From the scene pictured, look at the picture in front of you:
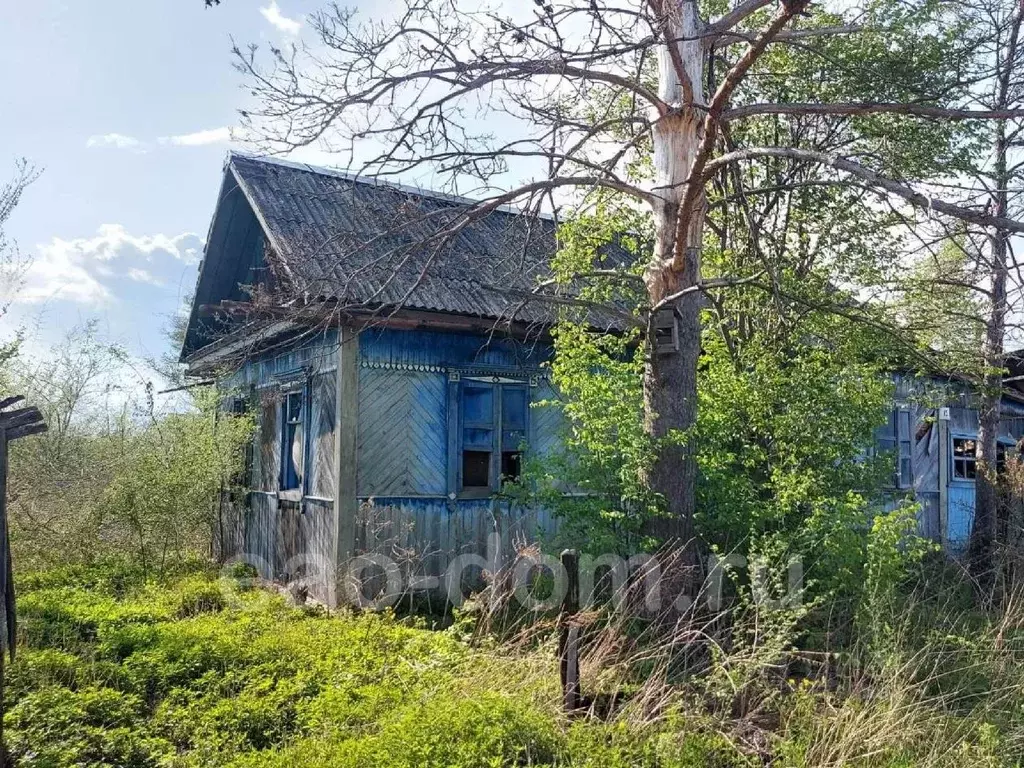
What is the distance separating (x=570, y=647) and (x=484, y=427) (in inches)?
180

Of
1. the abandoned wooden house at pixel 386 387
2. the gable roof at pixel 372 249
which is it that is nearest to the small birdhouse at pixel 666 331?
the gable roof at pixel 372 249

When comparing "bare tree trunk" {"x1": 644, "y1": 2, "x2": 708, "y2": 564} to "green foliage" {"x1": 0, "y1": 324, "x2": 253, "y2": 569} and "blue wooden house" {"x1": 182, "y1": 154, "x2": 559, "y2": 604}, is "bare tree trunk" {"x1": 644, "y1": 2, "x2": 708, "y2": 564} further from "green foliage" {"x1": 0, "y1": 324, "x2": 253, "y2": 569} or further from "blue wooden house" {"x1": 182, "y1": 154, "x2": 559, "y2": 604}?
"green foliage" {"x1": 0, "y1": 324, "x2": 253, "y2": 569}

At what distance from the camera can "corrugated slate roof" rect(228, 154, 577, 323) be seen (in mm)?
6797

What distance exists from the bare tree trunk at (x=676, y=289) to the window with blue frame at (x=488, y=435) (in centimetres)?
293

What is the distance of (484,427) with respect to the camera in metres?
8.98

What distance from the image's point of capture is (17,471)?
420 inches

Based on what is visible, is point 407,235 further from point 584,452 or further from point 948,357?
point 948,357

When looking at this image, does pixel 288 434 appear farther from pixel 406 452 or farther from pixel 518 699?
pixel 518 699

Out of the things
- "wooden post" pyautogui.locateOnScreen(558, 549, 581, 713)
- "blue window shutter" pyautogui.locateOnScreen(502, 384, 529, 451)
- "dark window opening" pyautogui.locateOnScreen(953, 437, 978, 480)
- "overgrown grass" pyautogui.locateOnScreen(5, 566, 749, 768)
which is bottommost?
"overgrown grass" pyautogui.locateOnScreen(5, 566, 749, 768)

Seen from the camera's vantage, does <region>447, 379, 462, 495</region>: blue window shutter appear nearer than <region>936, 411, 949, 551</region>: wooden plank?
Yes

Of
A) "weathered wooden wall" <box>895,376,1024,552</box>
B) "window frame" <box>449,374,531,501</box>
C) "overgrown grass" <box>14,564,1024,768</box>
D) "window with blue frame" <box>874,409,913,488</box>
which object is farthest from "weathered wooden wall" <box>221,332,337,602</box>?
"weathered wooden wall" <box>895,376,1024,552</box>

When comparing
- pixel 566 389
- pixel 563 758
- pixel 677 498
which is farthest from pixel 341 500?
pixel 563 758

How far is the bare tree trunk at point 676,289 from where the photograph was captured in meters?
6.04

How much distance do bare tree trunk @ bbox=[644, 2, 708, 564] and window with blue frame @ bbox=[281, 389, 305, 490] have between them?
496cm
